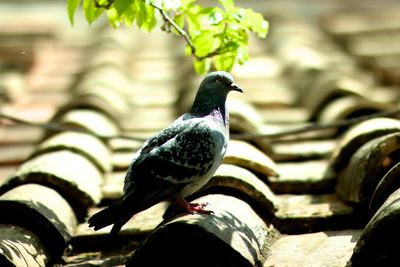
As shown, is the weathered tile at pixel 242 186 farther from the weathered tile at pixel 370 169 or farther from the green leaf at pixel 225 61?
the green leaf at pixel 225 61

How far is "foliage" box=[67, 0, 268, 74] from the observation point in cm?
317

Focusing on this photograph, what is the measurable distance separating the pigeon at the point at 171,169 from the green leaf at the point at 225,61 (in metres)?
0.45

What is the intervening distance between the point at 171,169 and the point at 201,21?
81 cm

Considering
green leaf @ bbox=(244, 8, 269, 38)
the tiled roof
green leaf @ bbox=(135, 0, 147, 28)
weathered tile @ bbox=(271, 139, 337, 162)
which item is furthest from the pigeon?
weathered tile @ bbox=(271, 139, 337, 162)

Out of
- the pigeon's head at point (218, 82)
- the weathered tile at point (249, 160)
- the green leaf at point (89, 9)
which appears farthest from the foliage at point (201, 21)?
the weathered tile at point (249, 160)

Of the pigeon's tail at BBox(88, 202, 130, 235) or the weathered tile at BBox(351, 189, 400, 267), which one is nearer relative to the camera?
the weathered tile at BBox(351, 189, 400, 267)

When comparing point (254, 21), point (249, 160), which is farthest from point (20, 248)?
point (254, 21)

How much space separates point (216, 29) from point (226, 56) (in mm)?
121

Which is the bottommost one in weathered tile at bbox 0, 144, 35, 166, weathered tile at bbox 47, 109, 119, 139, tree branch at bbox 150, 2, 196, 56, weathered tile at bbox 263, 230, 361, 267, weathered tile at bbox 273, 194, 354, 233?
weathered tile at bbox 263, 230, 361, 267

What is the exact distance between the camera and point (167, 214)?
311 centimetres

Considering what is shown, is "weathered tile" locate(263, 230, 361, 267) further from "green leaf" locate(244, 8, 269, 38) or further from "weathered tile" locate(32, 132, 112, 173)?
"weathered tile" locate(32, 132, 112, 173)

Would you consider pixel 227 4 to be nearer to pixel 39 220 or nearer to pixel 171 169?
pixel 171 169

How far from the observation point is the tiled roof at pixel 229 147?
2762 millimetres

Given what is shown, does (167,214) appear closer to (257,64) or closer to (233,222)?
(233,222)
